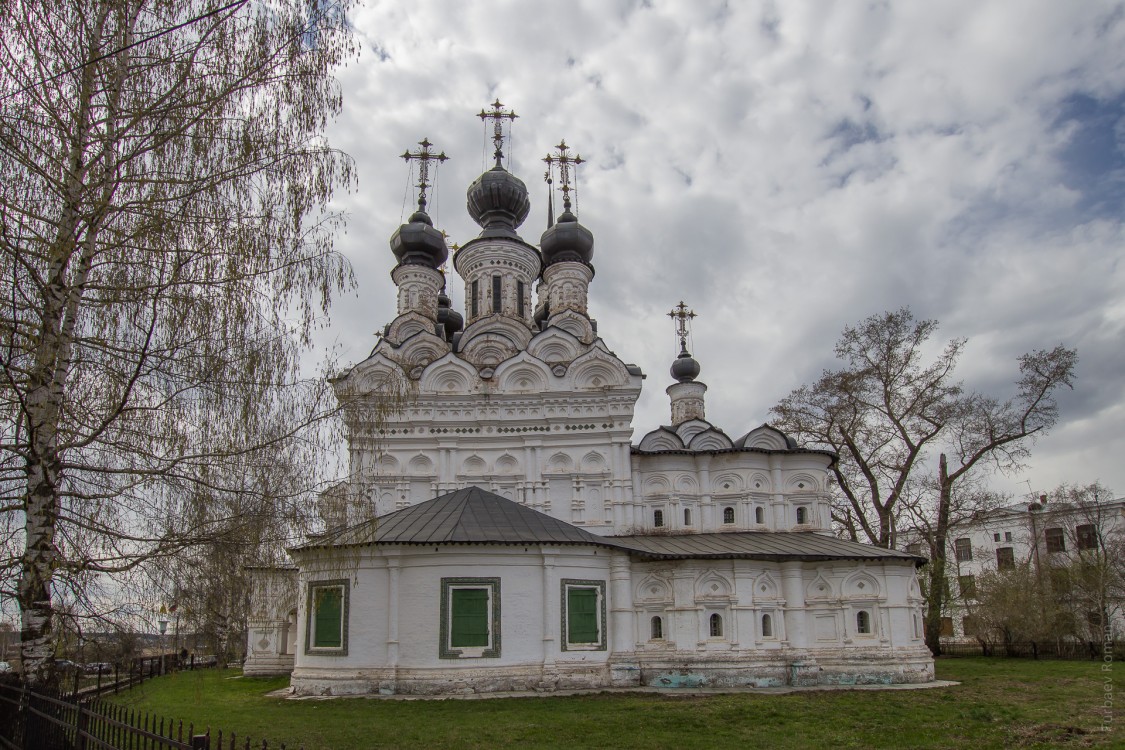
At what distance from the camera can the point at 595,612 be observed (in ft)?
53.0

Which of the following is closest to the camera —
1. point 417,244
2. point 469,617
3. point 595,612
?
point 469,617

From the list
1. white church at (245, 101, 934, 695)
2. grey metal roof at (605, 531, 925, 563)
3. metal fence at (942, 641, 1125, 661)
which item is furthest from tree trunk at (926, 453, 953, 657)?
Result: grey metal roof at (605, 531, 925, 563)

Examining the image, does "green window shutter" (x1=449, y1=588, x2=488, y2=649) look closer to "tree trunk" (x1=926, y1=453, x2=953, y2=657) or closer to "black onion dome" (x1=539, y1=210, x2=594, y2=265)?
"black onion dome" (x1=539, y1=210, x2=594, y2=265)

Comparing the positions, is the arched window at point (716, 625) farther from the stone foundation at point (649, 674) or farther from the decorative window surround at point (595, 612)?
the decorative window surround at point (595, 612)

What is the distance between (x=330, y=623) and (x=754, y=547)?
30.3 feet

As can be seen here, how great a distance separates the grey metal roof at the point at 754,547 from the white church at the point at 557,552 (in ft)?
0.24

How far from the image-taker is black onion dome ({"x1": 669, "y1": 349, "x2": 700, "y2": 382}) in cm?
3114

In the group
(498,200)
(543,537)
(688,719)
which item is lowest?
(688,719)

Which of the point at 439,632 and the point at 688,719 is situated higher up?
the point at 439,632

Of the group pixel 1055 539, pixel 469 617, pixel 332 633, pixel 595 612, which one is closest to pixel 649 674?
pixel 595 612

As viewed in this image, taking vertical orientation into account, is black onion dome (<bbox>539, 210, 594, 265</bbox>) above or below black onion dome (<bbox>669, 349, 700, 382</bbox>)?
above

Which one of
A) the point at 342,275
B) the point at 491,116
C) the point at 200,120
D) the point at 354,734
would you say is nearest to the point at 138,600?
the point at 342,275

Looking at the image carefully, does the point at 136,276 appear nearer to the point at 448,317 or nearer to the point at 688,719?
the point at 688,719

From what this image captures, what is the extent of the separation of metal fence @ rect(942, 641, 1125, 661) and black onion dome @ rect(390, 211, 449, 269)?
2110cm
